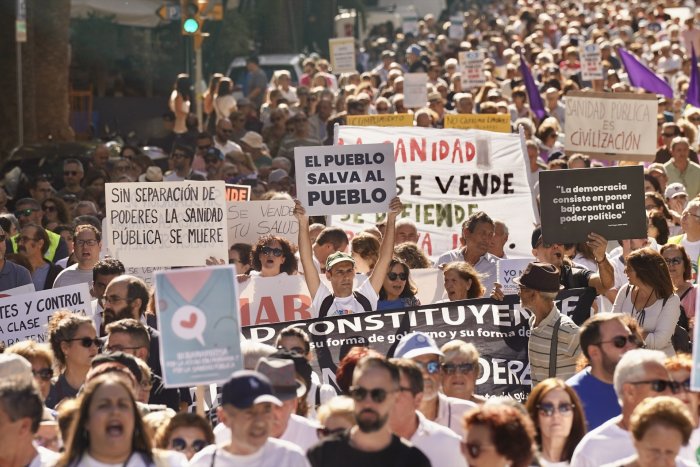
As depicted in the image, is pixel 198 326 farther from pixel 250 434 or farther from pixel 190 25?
pixel 190 25

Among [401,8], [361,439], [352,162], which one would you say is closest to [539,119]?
[352,162]

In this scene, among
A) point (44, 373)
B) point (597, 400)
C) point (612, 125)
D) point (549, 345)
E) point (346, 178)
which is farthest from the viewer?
point (612, 125)

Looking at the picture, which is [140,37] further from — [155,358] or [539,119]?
[155,358]

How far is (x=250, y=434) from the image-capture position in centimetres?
621

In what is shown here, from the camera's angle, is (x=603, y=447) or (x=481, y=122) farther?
(x=481, y=122)

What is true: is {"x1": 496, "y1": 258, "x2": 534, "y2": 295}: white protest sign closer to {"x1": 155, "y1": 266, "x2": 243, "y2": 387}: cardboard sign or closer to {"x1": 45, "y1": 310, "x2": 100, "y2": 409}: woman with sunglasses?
{"x1": 45, "y1": 310, "x2": 100, "y2": 409}: woman with sunglasses

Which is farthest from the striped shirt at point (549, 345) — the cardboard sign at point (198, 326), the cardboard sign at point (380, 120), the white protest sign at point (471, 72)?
the white protest sign at point (471, 72)

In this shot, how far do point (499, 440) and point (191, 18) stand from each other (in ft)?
50.5

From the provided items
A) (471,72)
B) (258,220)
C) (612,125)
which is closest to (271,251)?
(258,220)

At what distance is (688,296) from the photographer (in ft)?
34.0

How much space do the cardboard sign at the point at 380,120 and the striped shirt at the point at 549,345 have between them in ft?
25.3

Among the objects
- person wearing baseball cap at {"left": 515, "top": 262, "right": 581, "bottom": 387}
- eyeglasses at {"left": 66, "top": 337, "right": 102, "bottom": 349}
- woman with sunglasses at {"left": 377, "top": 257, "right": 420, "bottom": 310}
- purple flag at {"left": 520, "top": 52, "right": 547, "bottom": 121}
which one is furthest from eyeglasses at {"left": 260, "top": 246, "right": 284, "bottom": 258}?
purple flag at {"left": 520, "top": 52, "right": 547, "bottom": 121}

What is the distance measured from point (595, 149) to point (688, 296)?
590 cm

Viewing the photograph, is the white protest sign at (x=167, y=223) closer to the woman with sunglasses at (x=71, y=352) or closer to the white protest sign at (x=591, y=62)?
the woman with sunglasses at (x=71, y=352)
